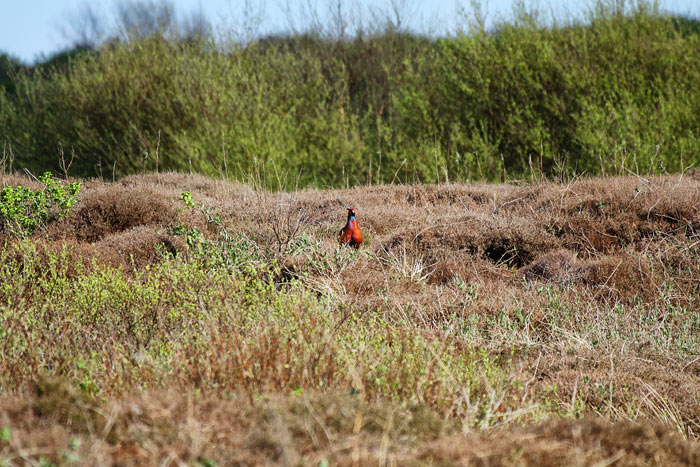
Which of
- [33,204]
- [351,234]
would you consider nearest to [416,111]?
[351,234]

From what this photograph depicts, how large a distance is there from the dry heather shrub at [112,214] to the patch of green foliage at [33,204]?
0.20 meters

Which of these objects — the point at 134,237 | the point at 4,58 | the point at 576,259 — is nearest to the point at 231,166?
the point at 134,237

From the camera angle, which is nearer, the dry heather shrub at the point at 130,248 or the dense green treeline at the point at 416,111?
the dry heather shrub at the point at 130,248

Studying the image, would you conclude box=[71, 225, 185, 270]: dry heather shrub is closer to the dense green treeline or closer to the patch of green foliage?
the patch of green foliage

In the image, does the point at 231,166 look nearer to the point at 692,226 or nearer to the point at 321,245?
the point at 321,245

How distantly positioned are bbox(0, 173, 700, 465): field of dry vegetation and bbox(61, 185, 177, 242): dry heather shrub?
3cm

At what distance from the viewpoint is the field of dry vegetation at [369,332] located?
2051 mm

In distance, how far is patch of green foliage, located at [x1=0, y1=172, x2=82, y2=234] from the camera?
260 inches

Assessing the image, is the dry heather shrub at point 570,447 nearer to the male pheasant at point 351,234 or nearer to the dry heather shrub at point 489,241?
the male pheasant at point 351,234

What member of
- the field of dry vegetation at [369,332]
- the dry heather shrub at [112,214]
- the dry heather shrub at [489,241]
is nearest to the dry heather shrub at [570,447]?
the field of dry vegetation at [369,332]

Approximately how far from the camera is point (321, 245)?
5934 mm

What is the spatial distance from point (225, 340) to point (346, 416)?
3.39 feet

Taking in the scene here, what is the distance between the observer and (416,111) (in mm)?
14883

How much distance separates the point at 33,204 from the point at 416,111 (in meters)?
10.0
